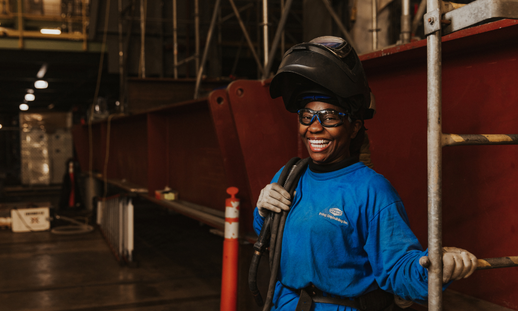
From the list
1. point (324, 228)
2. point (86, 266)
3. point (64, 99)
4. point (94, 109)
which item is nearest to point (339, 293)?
point (324, 228)

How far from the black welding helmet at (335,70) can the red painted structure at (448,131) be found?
0.49m

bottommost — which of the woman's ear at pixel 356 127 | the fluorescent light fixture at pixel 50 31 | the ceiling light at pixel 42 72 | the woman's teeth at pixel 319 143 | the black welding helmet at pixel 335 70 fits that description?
the woman's teeth at pixel 319 143

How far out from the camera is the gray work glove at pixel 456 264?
4.21 feet

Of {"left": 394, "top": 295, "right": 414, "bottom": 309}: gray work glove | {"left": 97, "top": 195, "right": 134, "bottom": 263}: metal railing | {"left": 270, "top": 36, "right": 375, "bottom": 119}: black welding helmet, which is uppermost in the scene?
{"left": 270, "top": 36, "right": 375, "bottom": 119}: black welding helmet

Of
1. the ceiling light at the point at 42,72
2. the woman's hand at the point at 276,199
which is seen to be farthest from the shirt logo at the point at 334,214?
the ceiling light at the point at 42,72

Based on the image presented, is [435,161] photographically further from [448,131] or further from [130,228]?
[130,228]

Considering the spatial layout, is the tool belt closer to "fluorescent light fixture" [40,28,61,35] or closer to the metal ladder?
the metal ladder

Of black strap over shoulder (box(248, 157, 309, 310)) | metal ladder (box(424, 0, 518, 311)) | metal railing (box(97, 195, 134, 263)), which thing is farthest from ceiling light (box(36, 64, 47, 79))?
metal ladder (box(424, 0, 518, 311))

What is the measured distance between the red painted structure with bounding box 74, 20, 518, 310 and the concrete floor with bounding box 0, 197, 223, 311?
211cm

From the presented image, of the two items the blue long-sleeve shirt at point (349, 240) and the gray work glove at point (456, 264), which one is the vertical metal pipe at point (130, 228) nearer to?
the blue long-sleeve shirt at point (349, 240)

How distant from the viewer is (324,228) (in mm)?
1682

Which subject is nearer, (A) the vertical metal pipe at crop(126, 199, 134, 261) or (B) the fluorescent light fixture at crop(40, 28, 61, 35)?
(A) the vertical metal pipe at crop(126, 199, 134, 261)

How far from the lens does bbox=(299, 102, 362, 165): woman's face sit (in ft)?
5.75

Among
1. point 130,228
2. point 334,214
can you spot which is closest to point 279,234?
point 334,214
